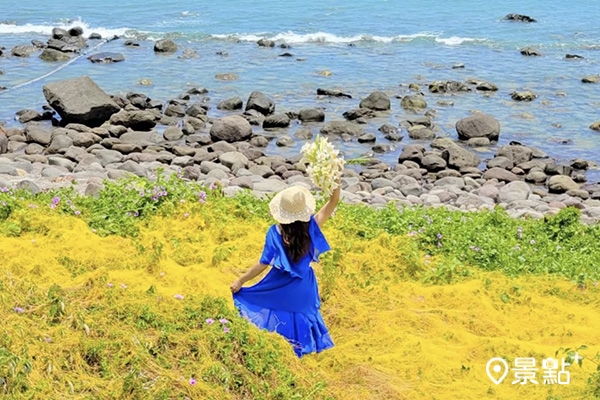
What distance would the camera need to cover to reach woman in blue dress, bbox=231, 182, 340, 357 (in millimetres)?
6680

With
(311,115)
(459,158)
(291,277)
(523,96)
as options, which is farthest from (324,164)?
(523,96)

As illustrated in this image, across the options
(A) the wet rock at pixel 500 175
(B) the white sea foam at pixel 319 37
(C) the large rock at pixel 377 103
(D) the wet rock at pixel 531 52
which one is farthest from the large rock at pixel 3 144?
(D) the wet rock at pixel 531 52

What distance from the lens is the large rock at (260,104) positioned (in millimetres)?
24484

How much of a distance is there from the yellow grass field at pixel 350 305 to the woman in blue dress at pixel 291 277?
0.95ft

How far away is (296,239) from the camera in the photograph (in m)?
6.82

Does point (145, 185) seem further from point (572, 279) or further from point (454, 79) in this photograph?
point (454, 79)

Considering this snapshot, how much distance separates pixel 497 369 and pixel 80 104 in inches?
699

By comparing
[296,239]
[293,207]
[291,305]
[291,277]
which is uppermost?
[293,207]

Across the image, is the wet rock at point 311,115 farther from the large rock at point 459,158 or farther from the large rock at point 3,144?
the large rock at point 3,144

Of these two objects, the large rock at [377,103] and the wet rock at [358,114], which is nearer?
the wet rock at [358,114]

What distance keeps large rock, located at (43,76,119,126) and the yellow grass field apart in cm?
1268

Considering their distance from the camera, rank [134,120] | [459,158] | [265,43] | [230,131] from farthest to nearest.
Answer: [265,43]
[134,120]
[230,131]
[459,158]

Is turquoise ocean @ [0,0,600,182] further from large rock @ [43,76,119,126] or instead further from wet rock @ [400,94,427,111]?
large rock @ [43,76,119,126]

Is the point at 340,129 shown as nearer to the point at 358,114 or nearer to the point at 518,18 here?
the point at 358,114
